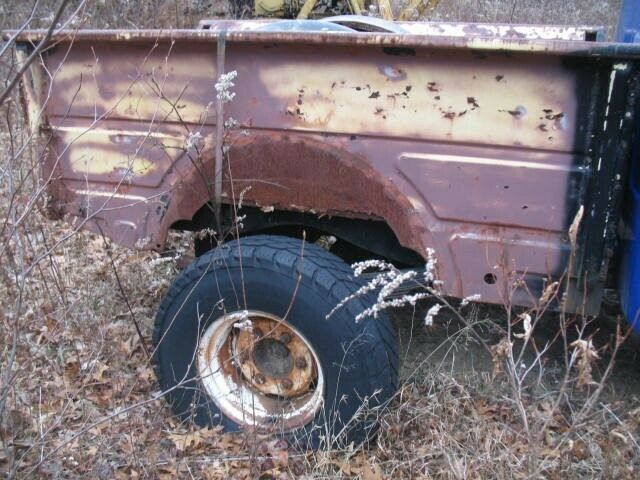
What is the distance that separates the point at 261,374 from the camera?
2.59 metres

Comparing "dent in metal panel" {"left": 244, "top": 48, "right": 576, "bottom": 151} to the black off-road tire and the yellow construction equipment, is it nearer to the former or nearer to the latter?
the black off-road tire

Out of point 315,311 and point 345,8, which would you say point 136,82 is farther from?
point 345,8

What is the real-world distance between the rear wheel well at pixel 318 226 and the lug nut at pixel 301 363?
0.53 m

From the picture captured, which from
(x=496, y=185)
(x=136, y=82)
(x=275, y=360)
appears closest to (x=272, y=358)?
(x=275, y=360)

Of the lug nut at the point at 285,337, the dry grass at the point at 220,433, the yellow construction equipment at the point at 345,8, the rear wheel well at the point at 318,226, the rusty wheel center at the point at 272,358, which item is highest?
the yellow construction equipment at the point at 345,8

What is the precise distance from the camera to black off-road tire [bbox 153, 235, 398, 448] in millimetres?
2244

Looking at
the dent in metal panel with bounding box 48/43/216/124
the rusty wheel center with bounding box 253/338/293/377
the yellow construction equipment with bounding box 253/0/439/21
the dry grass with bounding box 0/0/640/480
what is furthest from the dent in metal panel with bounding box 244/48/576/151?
the yellow construction equipment with bounding box 253/0/439/21

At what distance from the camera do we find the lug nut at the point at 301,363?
8.14 ft

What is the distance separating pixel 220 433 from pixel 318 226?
955 mm

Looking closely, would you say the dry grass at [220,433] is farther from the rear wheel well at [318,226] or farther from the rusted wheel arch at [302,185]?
the rusted wheel arch at [302,185]

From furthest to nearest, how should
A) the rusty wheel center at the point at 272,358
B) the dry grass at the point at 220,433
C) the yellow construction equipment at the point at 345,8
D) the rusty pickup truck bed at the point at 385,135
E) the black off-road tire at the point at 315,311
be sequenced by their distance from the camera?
the yellow construction equipment at the point at 345,8 < the rusty wheel center at the point at 272,358 < the black off-road tire at the point at 315,311 < the dry grass at the point at 220,433 < the rusty pickup truck bed at the point at 385,135

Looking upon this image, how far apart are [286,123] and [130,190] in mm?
795

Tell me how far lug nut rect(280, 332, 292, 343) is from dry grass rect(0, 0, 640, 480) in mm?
395

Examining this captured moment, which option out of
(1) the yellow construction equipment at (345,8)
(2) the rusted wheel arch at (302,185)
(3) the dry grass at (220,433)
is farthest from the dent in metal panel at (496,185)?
(1) the yellow construction equipment at (345,8)
